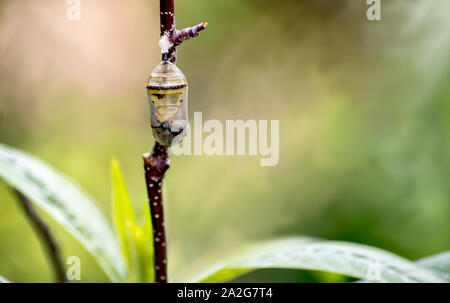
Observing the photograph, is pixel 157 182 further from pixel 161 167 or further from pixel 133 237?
pixel 133 237

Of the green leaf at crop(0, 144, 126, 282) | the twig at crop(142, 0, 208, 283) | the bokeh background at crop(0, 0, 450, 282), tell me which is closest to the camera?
the twig at crop(142, 0, 208, 283)

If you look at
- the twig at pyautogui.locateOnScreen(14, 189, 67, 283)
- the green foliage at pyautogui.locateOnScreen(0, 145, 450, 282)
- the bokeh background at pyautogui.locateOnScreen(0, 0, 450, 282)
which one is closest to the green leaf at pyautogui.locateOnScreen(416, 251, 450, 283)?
the green foliage at pyautogui.locateOnScreen(0, 145, 450, 282)

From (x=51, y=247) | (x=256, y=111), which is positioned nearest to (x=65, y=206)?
(x=51, y=247)

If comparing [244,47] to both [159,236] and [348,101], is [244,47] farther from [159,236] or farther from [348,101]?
[159,236]

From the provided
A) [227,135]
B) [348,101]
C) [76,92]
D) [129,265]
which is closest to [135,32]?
[76,92]

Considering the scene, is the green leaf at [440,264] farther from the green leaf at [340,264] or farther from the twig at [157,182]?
the twig at [157,182]

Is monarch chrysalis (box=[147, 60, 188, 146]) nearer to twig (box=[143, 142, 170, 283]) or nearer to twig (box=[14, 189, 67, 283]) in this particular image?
twig (box=[143, 142, 170, 283])
